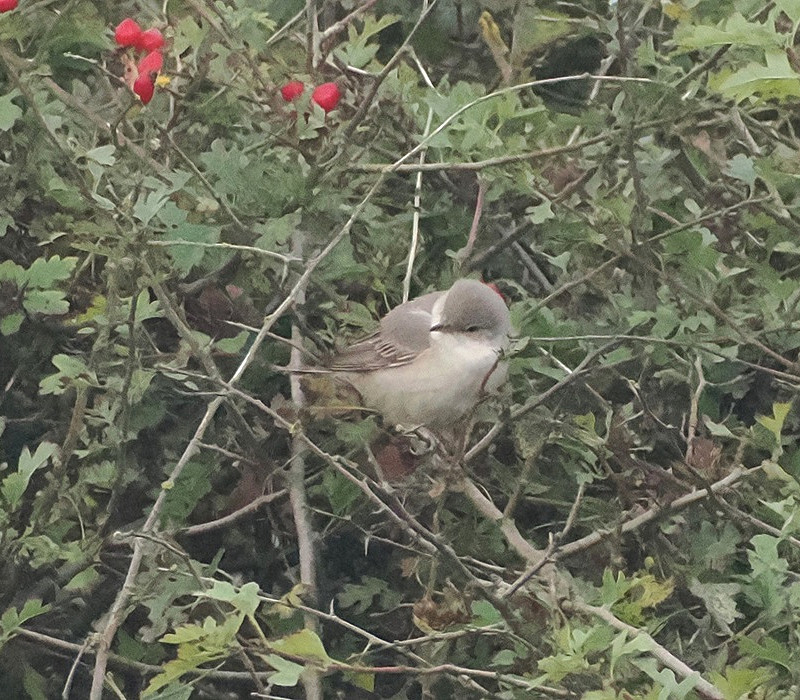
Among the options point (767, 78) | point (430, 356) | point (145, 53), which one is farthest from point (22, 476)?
point (767, 78)

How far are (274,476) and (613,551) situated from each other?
2.17 feet

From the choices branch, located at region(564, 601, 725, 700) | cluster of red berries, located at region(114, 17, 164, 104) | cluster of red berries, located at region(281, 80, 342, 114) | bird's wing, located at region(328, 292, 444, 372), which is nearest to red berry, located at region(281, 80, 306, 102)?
cluster of red berries, located at region(281, 80, 342, 114)

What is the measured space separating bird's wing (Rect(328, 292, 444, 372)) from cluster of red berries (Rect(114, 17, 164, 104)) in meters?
0.62

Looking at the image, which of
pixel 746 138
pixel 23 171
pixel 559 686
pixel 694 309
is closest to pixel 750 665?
pixel 559 686

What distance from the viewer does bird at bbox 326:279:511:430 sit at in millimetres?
2707

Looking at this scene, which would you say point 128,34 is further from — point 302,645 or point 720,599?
point 720,599

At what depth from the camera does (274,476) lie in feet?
8.27

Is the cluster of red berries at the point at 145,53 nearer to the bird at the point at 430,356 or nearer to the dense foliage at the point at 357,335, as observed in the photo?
the dense foliage at the point at 357,335

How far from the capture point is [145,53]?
246 cm

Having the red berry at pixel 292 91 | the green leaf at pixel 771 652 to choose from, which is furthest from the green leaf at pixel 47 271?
the green leaf at pixel 771 652

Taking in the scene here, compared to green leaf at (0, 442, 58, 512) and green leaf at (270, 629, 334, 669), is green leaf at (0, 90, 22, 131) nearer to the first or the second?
green leaf at (0, 442, 58, 512)

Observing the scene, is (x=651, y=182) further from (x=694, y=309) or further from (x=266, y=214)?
(x=266, y=214)

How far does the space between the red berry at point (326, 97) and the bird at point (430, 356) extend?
16.3 inches

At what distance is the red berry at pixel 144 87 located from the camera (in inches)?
93.8
